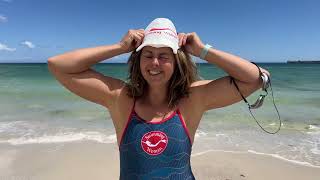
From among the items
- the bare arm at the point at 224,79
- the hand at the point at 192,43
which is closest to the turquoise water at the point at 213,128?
the bare arm at the point at 224,79

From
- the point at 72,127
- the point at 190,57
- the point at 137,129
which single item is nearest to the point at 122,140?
the point at 137,129

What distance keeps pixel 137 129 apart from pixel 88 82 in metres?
0.45

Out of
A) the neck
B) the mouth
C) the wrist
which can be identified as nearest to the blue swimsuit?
the neck

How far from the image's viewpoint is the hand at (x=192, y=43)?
2318 millimetres

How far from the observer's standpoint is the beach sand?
5.66 meters

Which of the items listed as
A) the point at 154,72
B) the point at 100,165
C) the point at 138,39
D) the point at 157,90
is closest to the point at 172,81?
the point at 157,90

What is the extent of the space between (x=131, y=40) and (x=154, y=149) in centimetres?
66

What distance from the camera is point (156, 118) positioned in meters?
2.22

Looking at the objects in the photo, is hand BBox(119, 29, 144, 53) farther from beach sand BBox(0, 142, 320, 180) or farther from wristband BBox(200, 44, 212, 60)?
beach sand BBox(0, 142, 320, 180)

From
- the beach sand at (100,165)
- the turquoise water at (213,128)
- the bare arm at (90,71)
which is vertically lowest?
the turquoise water at (213,128)

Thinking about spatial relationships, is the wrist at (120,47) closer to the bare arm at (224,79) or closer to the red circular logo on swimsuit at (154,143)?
the bare arm at (224,79)

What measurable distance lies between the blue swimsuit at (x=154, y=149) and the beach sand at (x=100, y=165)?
3.50 m

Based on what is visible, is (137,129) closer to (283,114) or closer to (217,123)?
(217,123)

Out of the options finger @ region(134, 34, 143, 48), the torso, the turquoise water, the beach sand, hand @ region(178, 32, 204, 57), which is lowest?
the turquoise water
